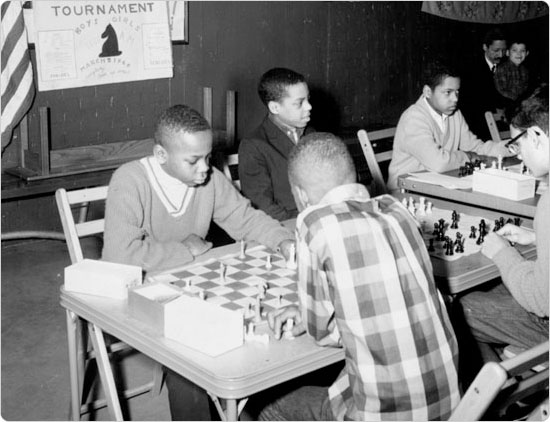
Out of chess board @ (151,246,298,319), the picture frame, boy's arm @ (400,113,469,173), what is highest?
the picture frame

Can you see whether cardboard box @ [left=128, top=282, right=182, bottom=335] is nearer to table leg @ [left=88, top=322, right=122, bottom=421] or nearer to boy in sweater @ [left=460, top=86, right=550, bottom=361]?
table leg @ [left=88, top=322, right=122, bottom=421]

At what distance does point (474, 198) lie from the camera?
382 cm

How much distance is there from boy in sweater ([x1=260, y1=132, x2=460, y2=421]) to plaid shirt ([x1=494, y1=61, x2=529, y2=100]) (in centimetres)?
652

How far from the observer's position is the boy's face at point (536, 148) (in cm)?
299

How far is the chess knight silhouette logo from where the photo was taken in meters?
5.87

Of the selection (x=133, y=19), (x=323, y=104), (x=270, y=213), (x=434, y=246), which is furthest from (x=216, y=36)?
(x=434, y=246)

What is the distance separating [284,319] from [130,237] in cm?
88

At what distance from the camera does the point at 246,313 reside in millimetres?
2441

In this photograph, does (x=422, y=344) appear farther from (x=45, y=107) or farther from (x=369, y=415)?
(x=45, y=107)

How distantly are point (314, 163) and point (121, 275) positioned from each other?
792mm

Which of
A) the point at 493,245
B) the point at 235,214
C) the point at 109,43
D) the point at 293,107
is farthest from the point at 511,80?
the point at 493,245

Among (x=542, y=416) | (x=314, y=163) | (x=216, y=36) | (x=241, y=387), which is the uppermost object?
(x=216, y=36)

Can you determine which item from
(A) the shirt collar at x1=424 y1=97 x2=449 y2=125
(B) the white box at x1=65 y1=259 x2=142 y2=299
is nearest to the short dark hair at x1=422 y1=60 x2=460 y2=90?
(A) the shirt collar at x1=424 y1=97 x2=449 y2=125

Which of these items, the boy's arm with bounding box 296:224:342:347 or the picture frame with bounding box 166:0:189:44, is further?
the picture frame with bounding box 166:0:189:44
